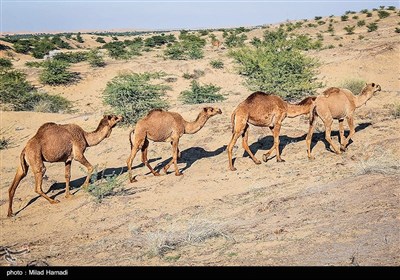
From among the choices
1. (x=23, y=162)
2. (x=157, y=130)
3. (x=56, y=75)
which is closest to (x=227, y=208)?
(x=157, y=130)

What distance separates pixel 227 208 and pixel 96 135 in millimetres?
4383

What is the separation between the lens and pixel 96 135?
995 centimetres

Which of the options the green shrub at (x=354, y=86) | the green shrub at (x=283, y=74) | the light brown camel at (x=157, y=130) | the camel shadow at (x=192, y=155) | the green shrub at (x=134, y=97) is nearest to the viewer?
Answer: the light brown camel at (x=157, y=130)

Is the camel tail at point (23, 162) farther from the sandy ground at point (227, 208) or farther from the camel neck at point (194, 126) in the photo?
the camel neck at point (194, 126)

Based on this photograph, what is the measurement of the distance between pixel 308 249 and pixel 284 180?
11.8 ft

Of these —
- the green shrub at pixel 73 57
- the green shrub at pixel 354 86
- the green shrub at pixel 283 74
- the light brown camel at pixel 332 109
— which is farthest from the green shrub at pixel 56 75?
the light brown camel at pixel 332 109

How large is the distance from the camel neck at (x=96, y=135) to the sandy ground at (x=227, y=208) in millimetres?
1273

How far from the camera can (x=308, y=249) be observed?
4.86 m

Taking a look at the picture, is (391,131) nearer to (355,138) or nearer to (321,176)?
(355,138)

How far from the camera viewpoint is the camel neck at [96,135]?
32.4 feet

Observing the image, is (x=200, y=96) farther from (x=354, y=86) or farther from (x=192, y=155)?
(x=192, y=155)

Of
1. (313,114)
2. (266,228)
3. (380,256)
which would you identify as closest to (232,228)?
(266,228)

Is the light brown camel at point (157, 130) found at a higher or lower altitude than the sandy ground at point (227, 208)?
higher

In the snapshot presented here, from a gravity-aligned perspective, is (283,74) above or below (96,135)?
above
